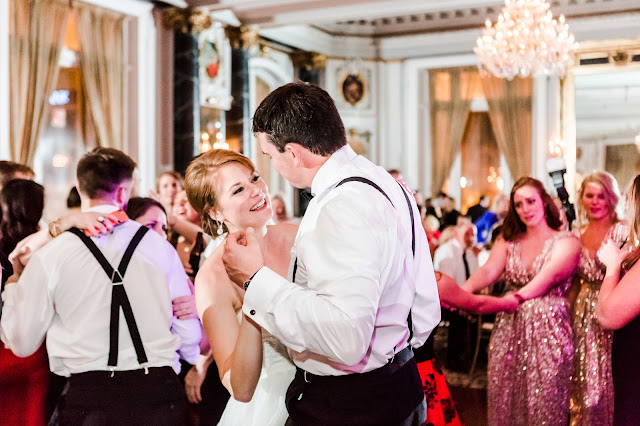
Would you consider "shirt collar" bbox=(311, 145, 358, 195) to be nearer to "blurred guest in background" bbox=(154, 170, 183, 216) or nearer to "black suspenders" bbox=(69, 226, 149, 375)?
"black suspenders" bbox=(69, 226, 149, 375)

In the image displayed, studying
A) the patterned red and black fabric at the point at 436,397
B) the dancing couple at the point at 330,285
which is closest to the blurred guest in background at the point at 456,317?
the patterned red and black fabric at the point at 436,397

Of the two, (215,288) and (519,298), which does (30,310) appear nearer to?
(215,288)

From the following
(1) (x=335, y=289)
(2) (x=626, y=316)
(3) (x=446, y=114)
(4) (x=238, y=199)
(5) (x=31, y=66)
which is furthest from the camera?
(3) (x=446, y=114)

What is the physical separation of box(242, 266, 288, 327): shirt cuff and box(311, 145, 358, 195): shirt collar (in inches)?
9.0

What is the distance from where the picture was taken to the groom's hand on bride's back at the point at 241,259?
1547mm

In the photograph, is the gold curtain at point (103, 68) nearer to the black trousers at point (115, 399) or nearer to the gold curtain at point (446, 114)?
the gold curtain at point (446, 114)

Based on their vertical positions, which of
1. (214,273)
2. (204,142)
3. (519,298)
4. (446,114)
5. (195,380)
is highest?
(446,114)

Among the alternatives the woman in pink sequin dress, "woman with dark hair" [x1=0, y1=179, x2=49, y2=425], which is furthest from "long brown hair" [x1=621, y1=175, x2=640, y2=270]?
"woman with dark hair" [x1=0, y1=179, x2=49, y2=425]

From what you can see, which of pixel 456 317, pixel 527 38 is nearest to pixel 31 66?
pixel 456 317

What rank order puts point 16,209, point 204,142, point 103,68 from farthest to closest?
point 204,142 → point 103,68 → point 16,209

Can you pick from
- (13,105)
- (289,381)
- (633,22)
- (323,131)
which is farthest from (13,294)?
(633,22)

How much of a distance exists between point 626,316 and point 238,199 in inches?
52.4

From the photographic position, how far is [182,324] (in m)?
2.49

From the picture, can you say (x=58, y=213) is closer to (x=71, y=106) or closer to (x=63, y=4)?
(x=71, y=106)
